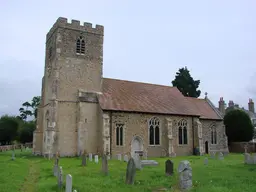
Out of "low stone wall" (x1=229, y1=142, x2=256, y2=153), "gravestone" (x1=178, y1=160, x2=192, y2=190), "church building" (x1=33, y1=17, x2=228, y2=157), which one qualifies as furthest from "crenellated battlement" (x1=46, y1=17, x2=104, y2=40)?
"low stone wall" (x1=229, y1=142, x2=256, y2=153)

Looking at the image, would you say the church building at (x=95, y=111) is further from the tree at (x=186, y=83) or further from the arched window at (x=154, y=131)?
the tree at (x=186, y=83)

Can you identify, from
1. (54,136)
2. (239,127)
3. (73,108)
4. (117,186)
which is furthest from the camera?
(239,127)

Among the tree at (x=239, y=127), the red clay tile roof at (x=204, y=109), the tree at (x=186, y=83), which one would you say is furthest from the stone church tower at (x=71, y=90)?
the tree at (x=186, y=83)

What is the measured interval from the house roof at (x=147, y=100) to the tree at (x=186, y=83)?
13.1 metres

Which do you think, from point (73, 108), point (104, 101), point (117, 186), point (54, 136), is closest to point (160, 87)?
point (104, 101)

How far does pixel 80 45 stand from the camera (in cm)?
2962

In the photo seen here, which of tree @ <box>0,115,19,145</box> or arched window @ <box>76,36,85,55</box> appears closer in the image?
arched window @ <box>76,36,85,55</box>

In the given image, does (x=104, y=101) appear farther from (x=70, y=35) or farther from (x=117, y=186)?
(x=117, y=186)

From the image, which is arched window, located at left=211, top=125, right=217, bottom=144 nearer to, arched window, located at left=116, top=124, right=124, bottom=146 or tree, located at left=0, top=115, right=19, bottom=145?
arched window, located at left=116, top=124, right=124, bottom=146

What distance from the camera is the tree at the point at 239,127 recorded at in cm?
4022

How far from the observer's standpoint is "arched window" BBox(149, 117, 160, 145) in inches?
1171

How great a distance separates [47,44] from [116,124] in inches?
507

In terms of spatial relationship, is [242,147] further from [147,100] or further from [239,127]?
[147,100]

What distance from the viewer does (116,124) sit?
91.4ft
